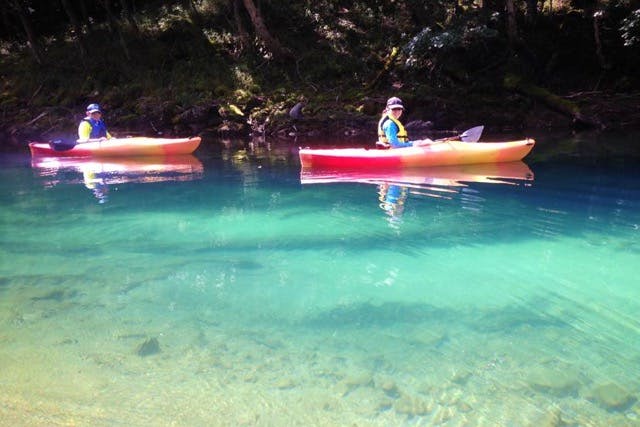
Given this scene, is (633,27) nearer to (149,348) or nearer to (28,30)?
(149,348)

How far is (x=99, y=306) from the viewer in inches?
128

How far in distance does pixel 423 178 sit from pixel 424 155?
61cm

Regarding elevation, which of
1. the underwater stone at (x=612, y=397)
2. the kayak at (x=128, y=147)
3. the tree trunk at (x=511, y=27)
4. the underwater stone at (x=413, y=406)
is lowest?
the underwater stone at (x=413, y=406)

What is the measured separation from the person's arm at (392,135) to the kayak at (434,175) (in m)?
0.36

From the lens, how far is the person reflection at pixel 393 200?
16.8 feet

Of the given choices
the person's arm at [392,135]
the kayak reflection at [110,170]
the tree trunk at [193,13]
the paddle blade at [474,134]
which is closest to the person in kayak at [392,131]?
the person's arm at [392,135]

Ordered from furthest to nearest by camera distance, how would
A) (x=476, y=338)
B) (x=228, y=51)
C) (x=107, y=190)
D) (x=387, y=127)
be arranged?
1. (x=228, y=51)
2. (x=387, y=127)
3. (x=107, y=190)
4. (x=476, y=338)

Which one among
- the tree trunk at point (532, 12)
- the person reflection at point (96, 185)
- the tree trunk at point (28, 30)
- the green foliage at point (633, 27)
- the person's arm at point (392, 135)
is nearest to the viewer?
the person reflection at point (96, 185)

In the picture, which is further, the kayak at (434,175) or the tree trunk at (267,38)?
the tree trunk at (267,38)

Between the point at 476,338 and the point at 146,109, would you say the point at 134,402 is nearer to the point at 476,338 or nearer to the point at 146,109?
the point at 476,338

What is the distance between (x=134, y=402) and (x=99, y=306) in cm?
113

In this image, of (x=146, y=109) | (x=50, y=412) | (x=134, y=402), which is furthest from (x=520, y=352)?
(x=146, y=109)

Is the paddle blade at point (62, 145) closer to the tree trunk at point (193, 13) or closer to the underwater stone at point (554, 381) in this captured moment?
Result: the underwater stone at point (554, 381)

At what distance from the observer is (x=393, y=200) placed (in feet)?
19.4
